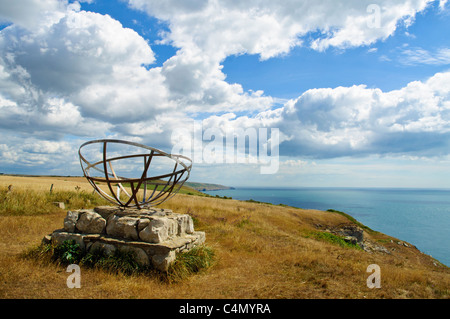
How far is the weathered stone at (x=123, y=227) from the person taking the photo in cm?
766

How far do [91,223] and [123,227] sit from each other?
4.26 ft

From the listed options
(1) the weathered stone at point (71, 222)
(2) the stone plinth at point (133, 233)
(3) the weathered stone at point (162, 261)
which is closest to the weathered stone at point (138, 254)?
(2) the stone plinth at point (133, 233)

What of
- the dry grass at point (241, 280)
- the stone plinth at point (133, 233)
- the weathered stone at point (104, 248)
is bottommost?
the dry grass at point (241, 280)

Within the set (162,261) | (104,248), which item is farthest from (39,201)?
(162,261)

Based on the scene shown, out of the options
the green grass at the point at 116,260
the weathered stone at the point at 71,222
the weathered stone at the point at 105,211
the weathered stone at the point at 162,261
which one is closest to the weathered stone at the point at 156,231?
the weathered stone at the point at 162,261

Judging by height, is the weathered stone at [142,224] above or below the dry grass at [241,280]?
above

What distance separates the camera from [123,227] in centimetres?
782

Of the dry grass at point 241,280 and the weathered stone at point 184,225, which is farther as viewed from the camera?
the weathered stone at point 184,225

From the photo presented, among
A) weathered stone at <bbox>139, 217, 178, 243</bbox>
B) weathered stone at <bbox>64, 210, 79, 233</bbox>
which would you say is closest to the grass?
weathered stone at <bbox>64, 210, 79, 233</bbox>

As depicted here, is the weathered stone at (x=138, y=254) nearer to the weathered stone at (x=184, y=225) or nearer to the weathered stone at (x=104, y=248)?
the weathered stone at (x=104, y=248)

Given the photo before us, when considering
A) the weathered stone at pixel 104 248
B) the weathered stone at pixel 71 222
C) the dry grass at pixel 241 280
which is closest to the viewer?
the dry grass at pixel 241 280

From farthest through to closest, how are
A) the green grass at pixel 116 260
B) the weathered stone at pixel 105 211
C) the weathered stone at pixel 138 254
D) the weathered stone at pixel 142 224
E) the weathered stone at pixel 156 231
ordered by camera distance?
the weathered stone at pixel 105 211, the weathered stone at pixel 142 224, the weathered stone at pixel 156 231, the weathered stone at pixel 138 254, the green grass at pixel 116 260

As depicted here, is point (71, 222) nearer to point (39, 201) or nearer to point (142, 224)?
point (142, 224)
